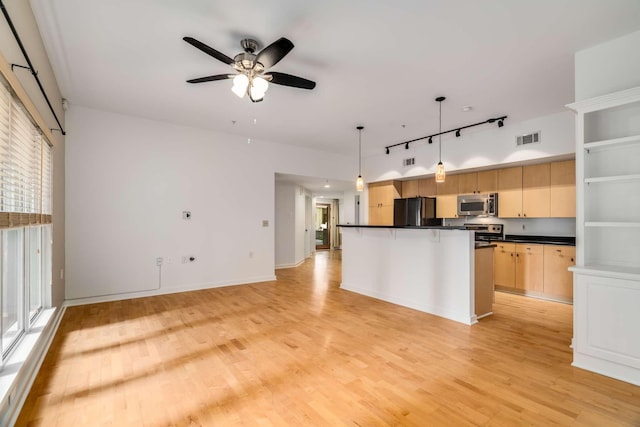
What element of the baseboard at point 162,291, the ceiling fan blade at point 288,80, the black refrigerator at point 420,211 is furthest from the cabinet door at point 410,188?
the ceiling fan blade at point 288,80

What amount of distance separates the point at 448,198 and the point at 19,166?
6487mm

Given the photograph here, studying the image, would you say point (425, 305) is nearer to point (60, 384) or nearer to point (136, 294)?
point (60, 384)

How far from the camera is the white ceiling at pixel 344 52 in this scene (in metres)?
2.35

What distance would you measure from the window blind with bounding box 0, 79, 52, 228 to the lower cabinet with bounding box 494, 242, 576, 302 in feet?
20.9

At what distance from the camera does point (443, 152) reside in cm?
601

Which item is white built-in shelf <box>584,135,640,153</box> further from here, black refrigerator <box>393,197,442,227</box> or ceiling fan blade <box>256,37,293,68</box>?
black refrigerator <box>393,197,442,227</box>

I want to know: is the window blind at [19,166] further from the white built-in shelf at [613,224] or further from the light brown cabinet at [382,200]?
the light brown cabinet at [382,200]

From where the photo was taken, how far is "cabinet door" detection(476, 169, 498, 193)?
5.61 meters

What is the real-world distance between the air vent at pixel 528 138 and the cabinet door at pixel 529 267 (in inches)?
68.5

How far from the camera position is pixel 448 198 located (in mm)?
6332

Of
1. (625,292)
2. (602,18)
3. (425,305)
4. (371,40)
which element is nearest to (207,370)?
(425,305)

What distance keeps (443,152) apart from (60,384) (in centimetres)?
641

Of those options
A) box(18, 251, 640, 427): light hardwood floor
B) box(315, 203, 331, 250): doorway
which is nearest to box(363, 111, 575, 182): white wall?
box(18, 251, 640, 427): light hardwood floor

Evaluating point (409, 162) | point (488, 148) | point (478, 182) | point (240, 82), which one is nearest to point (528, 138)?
point (488, 148)
